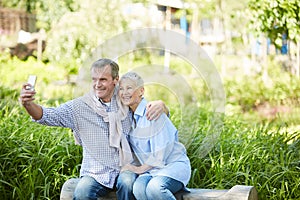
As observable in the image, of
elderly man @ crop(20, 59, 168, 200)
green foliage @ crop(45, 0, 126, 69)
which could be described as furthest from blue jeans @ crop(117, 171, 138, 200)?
green foliage @ crop(45, 0, 126, 69)

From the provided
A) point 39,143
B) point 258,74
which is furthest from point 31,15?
point 39,143

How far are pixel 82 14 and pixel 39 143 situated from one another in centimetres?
767

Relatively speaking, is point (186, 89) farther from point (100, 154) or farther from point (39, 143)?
point (39, 143)

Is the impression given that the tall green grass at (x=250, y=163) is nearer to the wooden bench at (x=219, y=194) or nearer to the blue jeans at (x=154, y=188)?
the wooden bench at (x=219, y=194)

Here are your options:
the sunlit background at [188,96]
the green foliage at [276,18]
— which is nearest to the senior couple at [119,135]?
the sunlit background at [188,96]

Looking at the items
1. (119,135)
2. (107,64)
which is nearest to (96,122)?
(119,135)

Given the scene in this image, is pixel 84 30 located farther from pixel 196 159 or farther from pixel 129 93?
pixel 129 93

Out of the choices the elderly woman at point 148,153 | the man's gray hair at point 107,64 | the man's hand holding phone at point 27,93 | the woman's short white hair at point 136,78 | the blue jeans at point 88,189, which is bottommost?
the blue jeans at point 88,189

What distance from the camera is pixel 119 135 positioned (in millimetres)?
3350

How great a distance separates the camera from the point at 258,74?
10797mm

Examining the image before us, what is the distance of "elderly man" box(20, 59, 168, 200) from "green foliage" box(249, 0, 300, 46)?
3856 millimetres

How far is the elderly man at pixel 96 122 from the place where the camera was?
10.9ft

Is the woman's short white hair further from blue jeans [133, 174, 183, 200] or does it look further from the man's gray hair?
blue jeans [133, 174, 183, 200]

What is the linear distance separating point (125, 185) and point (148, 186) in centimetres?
13
